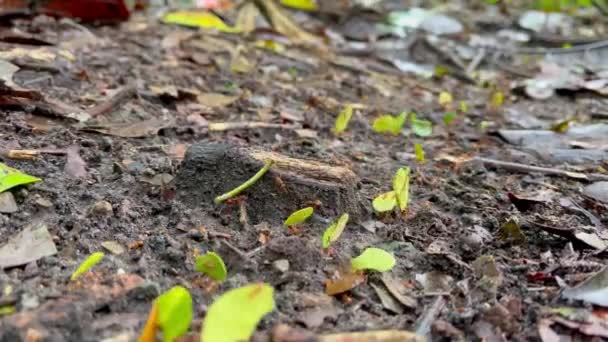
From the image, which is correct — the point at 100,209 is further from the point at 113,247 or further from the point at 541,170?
the point at 541,170

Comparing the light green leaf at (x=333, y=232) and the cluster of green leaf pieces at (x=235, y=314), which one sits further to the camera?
the light green leaf at (x=333, y=232)

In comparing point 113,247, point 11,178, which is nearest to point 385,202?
point 113,247

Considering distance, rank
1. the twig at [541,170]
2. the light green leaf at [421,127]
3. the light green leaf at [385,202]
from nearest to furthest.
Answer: the light green leaf at [385,202] → the twig at [541,170] → the light green leaf at [421,127]

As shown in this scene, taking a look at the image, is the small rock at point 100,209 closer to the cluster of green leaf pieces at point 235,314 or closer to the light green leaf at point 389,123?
the cluster of green leaf pieces at point 235,314

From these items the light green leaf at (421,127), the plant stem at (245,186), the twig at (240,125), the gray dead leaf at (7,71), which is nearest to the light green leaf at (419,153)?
the light green leaf at (421,127)

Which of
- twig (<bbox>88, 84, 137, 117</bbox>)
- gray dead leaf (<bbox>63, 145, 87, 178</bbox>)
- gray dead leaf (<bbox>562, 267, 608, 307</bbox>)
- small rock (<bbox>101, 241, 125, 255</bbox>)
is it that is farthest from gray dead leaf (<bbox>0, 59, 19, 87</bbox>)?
gray dead leaf (<bbox>562, 267, 608, 307</bbox>)
